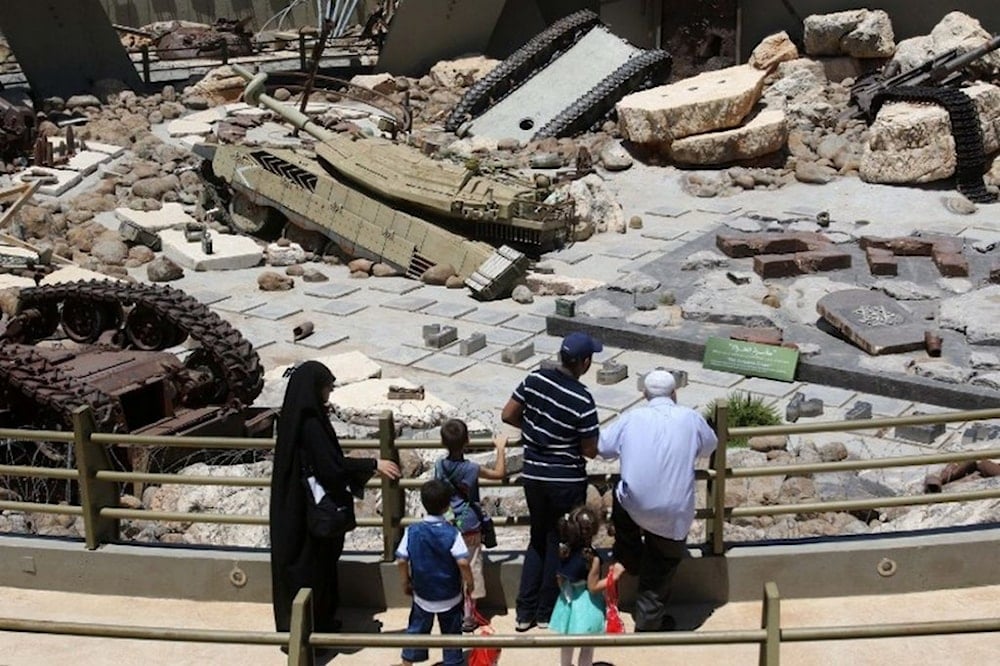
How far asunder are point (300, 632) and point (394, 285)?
38.3 ft

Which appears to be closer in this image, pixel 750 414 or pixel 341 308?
pixel 750 414

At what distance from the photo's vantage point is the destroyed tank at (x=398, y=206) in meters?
16.0

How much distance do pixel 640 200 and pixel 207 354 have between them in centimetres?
998

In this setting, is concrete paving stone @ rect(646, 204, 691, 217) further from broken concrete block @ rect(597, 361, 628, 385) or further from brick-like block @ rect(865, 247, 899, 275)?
broken concrete block @ rect(597, 361, 628, 385)

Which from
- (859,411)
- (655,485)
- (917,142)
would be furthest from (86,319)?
(917,142)

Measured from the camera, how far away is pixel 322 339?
14.2m

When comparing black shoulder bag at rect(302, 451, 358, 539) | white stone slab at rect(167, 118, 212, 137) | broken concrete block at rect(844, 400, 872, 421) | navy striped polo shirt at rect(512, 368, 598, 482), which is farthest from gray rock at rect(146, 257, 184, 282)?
navy striped polo shirt at rect(512, 368, 598, 482)

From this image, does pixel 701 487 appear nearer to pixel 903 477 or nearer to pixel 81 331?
pixel 903 477

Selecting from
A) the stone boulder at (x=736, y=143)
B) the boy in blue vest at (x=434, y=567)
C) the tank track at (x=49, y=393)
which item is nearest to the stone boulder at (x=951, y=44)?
the stone boulder at (x=736, y=143)

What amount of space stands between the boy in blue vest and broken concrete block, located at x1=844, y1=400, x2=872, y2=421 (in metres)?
6.49

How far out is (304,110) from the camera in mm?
23859

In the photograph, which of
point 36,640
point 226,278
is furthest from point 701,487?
point 226,278

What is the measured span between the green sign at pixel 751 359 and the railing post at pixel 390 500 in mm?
6984

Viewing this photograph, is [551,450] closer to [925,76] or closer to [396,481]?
[396,481]
